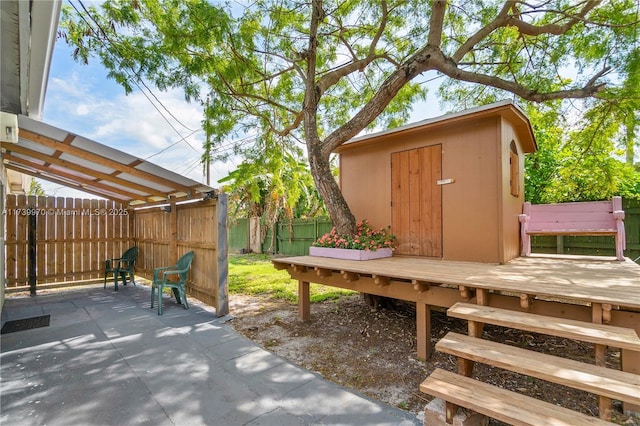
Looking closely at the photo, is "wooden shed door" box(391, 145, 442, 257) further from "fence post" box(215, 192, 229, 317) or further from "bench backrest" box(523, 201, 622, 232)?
"fence post" box(215, 192, 229, 317)

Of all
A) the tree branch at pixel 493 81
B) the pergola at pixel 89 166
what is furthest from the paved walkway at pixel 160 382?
the tree branch at pixel 493 81

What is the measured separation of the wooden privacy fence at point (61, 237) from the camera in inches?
247

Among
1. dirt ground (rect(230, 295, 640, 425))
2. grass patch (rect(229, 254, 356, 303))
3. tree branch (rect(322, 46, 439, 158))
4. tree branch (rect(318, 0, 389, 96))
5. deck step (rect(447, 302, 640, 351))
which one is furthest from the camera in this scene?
grass patch (rect(229, 254, 356, 303))

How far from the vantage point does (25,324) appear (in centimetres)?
439

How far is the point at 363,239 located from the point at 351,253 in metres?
0.36

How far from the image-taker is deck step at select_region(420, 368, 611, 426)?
5.50 ft

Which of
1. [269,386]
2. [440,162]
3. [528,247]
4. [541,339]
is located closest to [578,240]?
[528,247]

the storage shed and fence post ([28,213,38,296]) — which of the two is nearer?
the storage shed

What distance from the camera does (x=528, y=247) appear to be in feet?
16.0

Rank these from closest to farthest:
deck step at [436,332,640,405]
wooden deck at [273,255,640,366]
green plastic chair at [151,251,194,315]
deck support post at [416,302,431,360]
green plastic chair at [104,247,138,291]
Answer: deck step at [436,332,640,405]
wooden deck at [273,255,640,366]
deck support post at [416,302,431,360]
green plastic chair at [151,251,194,315]
green plastic chair at [104,247,138,291]

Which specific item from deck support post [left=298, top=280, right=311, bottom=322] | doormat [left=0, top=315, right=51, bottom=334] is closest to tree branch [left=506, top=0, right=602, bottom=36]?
deck support post [left=298, top=280, right=311, bottom=322]

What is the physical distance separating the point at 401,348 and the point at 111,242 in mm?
7537

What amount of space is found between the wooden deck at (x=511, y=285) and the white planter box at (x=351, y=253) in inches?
7.3

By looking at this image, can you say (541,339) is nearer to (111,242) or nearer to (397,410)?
(397,410)
